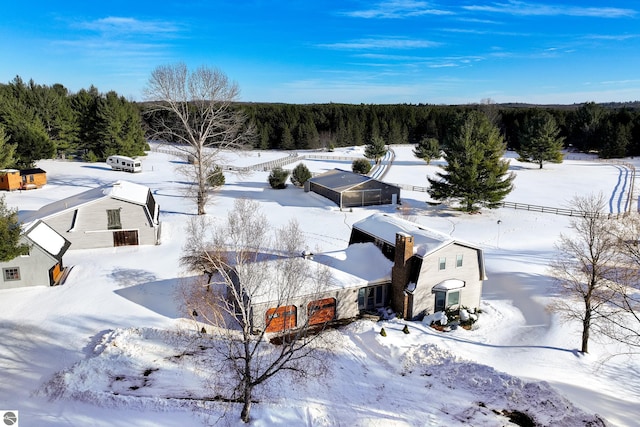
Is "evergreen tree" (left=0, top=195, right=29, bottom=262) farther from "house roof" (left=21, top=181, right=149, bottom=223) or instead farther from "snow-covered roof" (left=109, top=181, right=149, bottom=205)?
"snow-covered roof" (left=109, top=181, right=149, bottom=205)

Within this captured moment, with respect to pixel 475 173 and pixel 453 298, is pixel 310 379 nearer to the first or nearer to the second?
pixel 453 298

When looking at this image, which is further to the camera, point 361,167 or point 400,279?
point 361,167

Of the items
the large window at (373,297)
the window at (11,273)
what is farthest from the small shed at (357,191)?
the window at (11,273)

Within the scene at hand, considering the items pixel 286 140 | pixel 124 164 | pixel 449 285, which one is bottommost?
pixel 449 285

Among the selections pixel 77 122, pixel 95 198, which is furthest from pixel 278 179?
pixel 77 122

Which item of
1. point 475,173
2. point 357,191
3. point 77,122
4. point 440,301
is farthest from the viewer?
point 77,122

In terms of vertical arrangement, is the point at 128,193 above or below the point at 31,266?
above

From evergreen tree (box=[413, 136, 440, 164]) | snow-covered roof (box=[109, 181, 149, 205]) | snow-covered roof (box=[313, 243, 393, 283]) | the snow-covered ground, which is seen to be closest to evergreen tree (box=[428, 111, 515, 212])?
the snow-covered ground
